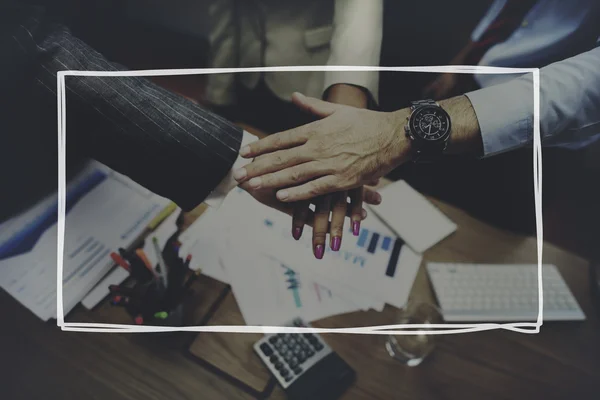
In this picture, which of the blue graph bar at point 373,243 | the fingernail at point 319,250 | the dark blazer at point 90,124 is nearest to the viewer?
the dark blazer at point 90,124

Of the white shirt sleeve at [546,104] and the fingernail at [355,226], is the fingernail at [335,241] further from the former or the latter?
the white shirt sleeve at [546,104]

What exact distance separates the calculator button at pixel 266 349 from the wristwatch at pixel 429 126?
362 millimetres

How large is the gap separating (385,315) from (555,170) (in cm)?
34

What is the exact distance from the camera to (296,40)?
26.0 inches

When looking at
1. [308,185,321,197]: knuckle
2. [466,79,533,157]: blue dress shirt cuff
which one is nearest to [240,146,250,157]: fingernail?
[308,185,321,197]: knuckle

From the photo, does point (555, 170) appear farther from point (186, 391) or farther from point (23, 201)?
point (23, 201)

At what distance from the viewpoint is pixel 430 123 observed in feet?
1.91

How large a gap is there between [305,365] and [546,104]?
0.49 metres

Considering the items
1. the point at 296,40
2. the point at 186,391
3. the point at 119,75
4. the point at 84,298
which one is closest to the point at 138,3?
the point at 119,75

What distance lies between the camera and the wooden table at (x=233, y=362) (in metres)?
0.61

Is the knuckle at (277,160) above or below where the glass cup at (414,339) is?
above

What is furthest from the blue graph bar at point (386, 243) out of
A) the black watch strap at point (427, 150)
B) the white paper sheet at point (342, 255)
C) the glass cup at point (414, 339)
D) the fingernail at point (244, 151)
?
the fingernail at point (244, 151)

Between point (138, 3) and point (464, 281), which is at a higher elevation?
point (138, 3)

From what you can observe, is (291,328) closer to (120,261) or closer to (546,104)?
(120,261)
